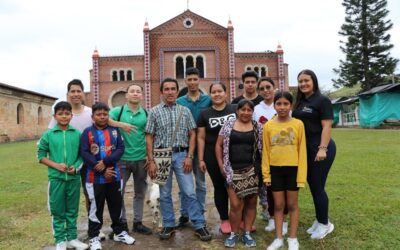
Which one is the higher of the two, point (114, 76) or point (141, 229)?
point (114, 76)

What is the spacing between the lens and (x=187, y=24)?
3159 cm

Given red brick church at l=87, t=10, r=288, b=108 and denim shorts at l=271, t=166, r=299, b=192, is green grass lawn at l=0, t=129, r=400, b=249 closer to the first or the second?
denim shorts at l=271, t=166, r=299, b=192

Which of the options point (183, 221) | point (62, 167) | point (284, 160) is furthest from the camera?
point (183, 221)

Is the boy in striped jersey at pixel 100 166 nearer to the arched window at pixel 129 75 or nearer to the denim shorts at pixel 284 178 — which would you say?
the denim shorts at pixel 284 178

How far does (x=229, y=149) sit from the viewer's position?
3.98 metres

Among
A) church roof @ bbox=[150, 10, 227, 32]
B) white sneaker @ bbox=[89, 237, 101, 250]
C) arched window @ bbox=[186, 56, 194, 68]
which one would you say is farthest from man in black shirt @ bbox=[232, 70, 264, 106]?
church roof @ bbox=[150, 10, 227, 32]

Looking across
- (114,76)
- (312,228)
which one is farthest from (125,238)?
(114,76)

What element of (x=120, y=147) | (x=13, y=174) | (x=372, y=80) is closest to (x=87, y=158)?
(x=120, y=147)

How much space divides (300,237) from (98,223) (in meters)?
2.34

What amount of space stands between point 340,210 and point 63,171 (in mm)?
3758

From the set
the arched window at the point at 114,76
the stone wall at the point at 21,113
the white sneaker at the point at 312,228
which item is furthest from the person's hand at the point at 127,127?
the arched window at the point at 114,76

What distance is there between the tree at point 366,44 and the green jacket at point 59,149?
32607 millimetres

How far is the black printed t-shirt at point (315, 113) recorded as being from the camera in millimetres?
3977

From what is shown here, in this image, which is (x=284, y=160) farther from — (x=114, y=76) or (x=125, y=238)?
(x=114, y=76)
